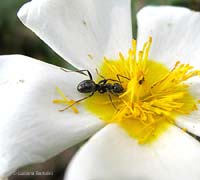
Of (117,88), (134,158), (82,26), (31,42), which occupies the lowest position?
(31,42)

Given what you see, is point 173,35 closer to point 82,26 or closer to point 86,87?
point 82,26

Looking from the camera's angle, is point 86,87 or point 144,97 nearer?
point 86,87

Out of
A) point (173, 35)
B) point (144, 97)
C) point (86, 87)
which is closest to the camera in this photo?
point (86, 87)

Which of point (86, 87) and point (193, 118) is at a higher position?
point (86, 87)

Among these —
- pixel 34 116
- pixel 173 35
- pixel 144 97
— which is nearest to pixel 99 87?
pixel 144 97

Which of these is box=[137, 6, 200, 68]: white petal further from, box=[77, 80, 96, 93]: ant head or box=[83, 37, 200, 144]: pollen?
box=[77, 80, 96, 93]: ant head

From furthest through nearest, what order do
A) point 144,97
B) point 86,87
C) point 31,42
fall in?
point 31,42 < point 144,97 < point 86,87
